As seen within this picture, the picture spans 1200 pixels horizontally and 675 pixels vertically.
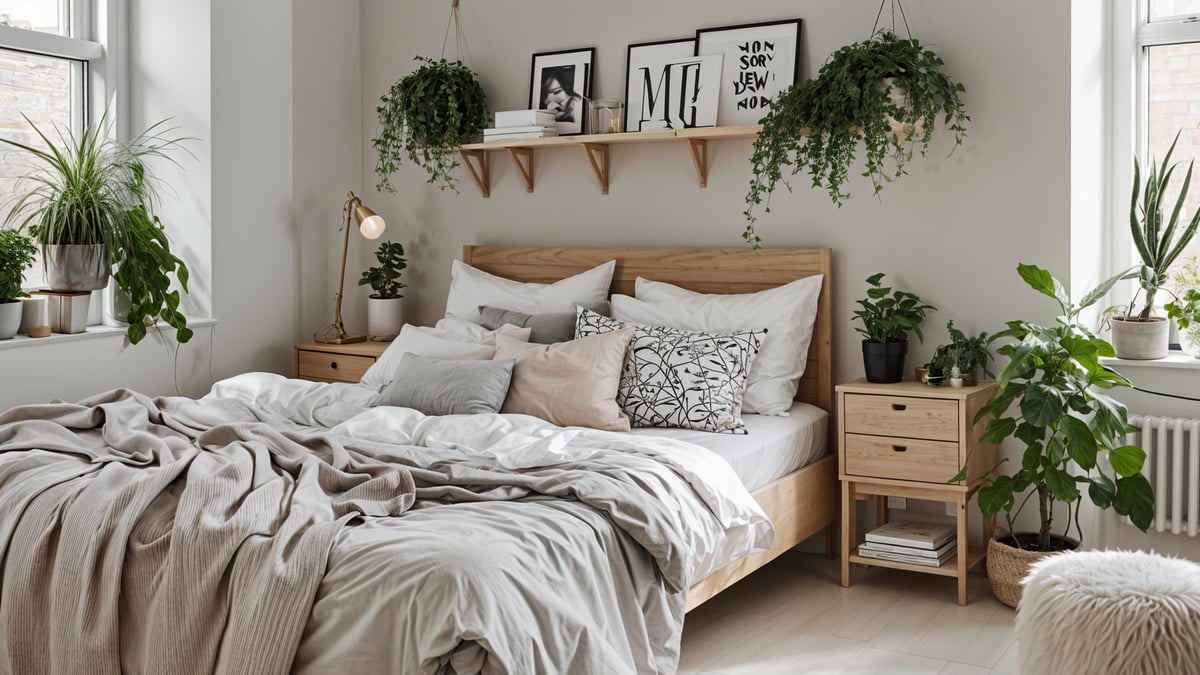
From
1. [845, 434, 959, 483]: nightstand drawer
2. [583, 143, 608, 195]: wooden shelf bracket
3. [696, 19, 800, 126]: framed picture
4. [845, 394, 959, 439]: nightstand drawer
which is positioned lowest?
[845, 434, 959, 483]: nightstand drawer

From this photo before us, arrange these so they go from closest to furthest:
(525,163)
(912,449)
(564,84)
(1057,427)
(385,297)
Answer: (1057,427) < (912,449) < (564,84) < (525,163) < (385,297)

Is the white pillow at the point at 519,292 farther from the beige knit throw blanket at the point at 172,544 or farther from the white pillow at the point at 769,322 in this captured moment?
the beige knit throw blanket at the point at 172,544

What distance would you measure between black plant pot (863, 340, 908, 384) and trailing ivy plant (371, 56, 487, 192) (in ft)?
6.17

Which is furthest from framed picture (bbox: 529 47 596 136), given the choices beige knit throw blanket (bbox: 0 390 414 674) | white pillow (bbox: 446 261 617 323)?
beige knit throw blanket (bbox: 0 390 414 674)

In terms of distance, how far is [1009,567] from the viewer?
11.2 feet

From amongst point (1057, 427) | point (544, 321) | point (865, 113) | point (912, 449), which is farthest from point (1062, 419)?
point (544, 321)

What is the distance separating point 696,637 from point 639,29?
91.9 inches

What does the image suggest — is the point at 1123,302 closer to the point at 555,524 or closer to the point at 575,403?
the point at 575,403

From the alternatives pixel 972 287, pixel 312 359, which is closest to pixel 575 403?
pixel 972 287

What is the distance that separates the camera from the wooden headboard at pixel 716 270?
12.9ft

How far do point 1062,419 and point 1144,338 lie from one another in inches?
23.4

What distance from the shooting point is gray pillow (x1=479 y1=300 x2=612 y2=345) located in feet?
13.2

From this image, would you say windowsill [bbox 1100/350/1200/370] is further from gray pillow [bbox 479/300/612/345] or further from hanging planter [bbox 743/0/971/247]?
gray pillow [bbox 479/300/612/345]

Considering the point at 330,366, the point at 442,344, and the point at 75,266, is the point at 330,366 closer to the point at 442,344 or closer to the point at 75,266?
the point at 442,344
